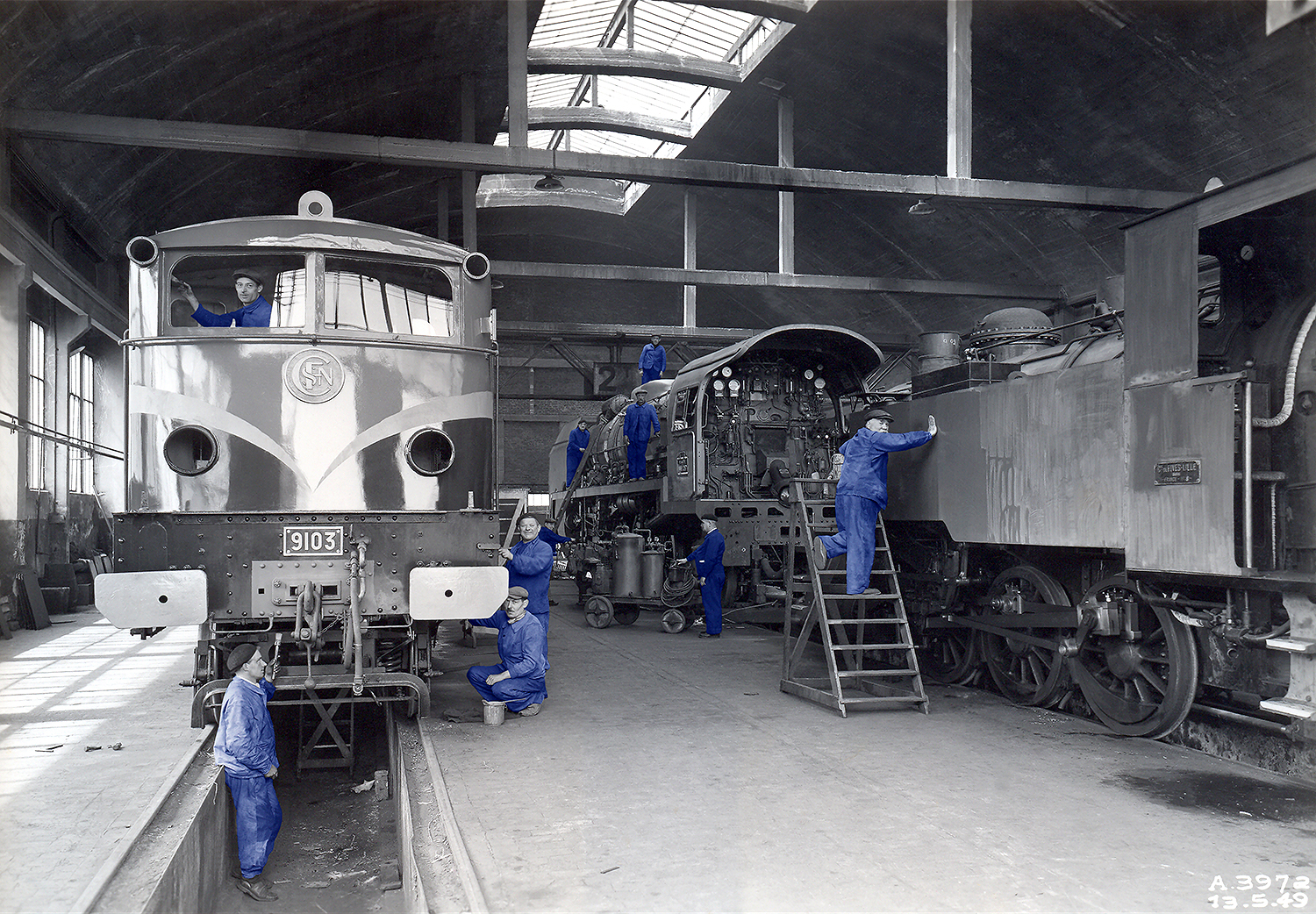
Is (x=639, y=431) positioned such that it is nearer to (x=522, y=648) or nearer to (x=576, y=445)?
(x=576, y=445)

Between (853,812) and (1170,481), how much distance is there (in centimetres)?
261

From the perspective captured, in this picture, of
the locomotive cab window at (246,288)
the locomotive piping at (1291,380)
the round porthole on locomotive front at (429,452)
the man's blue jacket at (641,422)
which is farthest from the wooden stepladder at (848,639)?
the man's blue jacket at (641,422)

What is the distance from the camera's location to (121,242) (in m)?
15.8

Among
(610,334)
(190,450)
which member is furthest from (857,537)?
(610,334)

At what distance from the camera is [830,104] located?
16.6 m

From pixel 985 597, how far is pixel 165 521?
6234 millimetres

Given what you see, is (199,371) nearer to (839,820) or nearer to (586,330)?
(839,820)

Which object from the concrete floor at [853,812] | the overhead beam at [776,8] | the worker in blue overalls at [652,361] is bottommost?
the concrete floor at [853,812]

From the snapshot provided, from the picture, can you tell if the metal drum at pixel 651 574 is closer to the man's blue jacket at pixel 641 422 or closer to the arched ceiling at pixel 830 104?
the man's blue jacket at pixel 641 422

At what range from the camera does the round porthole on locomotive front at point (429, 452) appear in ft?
21.3

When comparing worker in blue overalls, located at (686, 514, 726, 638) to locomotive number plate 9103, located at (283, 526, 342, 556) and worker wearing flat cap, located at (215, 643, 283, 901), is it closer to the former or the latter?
locomotive number plate 9103, located at (283, 526, 342, 556)

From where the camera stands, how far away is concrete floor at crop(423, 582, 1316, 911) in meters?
3.91

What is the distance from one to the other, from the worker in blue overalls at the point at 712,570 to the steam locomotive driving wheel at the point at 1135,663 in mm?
5532

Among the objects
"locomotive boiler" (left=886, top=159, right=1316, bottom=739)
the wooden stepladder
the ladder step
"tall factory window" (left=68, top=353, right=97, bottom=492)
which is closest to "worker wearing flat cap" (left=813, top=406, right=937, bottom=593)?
the wooden stepladder
